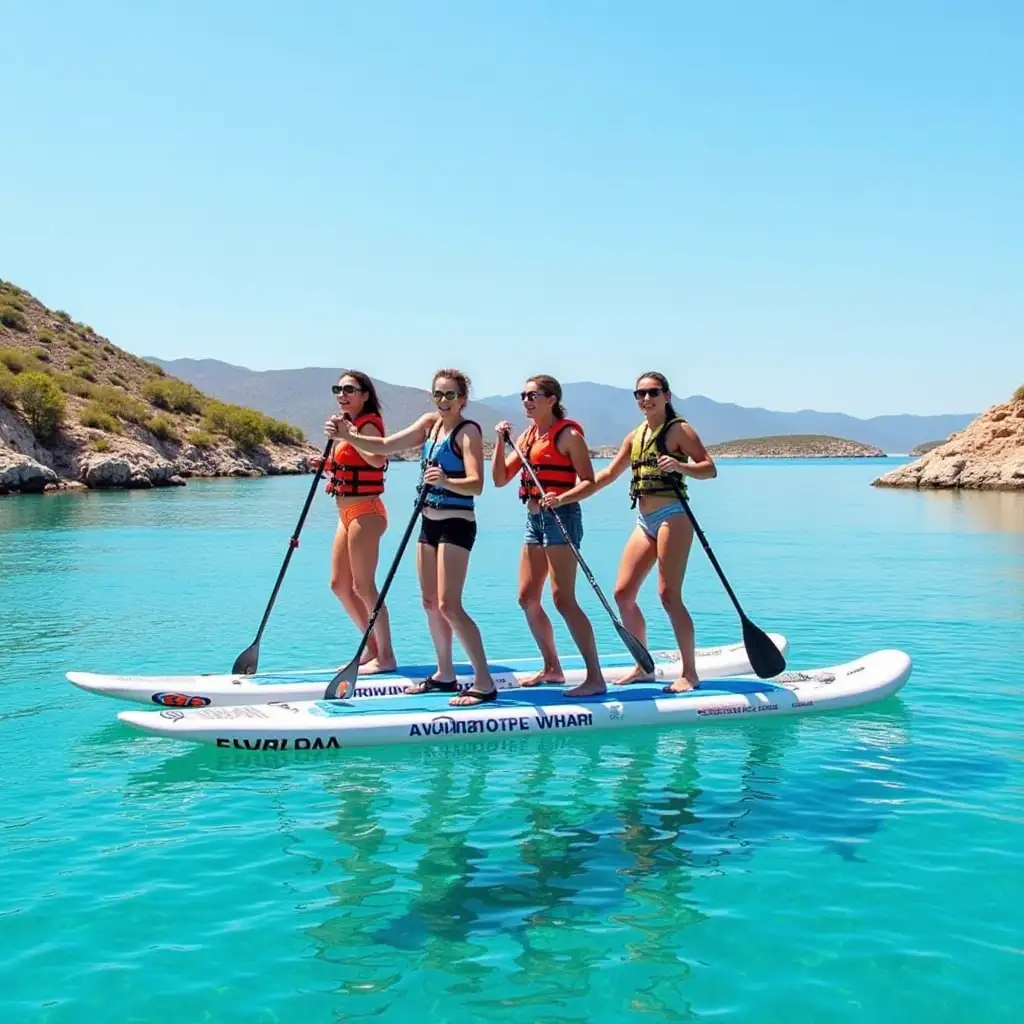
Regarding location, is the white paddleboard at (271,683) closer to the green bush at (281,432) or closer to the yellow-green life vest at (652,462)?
the yellow-green life vest at (652,462)

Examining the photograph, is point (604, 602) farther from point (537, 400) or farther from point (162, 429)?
point (162, 429)

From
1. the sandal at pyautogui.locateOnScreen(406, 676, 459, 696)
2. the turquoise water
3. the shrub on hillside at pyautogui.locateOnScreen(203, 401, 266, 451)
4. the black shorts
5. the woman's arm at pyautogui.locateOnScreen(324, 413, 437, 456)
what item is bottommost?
the turquoise water

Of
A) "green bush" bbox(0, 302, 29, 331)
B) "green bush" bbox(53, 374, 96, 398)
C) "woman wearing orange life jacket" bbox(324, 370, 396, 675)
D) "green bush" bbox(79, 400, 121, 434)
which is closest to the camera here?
"woman wearing orange life jacket" bbox(324, 370, 396, 675)

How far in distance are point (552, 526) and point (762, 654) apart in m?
2.35

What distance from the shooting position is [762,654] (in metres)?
9.43

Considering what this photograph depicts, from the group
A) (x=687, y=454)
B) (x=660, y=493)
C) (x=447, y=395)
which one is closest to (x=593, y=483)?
(x=660, y=493)

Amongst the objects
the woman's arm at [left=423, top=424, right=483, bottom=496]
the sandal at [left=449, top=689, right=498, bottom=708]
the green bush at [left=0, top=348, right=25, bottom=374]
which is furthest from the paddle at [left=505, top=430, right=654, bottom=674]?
the green bush at [left=0, top=348, right=25, bottom=374]

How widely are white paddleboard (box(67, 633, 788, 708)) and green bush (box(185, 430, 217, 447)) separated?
68111 mm

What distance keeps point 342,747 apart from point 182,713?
132 cm

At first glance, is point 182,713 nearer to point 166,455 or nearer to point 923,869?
point 923,869

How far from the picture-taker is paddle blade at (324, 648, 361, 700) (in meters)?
8.71

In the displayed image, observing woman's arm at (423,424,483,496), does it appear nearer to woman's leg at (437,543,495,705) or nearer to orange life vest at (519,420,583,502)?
woman's leg at (437,543,495,705)

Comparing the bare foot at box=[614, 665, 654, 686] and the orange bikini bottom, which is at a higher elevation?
the orange bikini bottom

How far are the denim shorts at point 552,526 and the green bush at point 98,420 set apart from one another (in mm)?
57828
